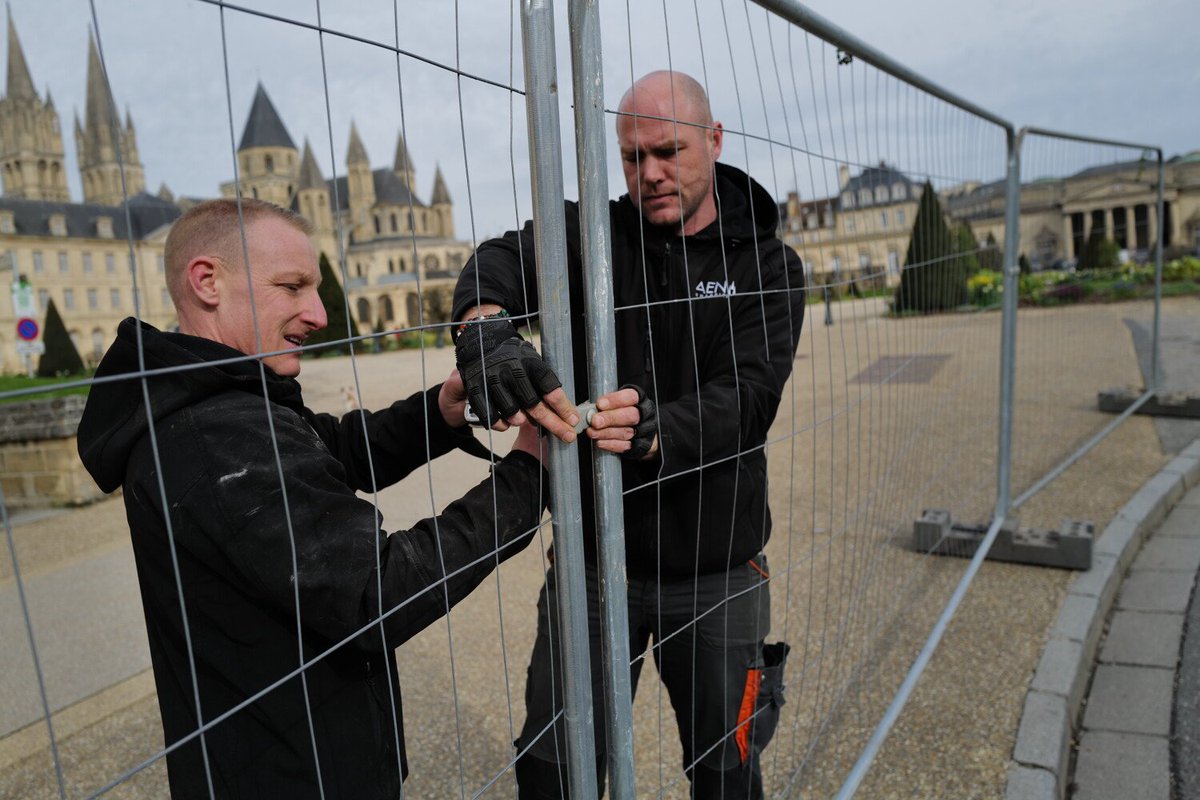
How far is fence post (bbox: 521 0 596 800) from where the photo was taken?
149cm

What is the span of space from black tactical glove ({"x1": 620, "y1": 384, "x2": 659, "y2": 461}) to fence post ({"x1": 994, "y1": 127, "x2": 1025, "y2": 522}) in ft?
12.4

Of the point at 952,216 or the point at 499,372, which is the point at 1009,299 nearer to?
the point at 952,216

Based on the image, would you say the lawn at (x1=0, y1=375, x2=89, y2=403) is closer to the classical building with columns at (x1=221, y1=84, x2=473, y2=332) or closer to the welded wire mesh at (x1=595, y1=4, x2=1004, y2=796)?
the welded wire mesh at (x1=595, y1=4, x2=1004, y2=796)

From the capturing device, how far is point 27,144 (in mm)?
86375

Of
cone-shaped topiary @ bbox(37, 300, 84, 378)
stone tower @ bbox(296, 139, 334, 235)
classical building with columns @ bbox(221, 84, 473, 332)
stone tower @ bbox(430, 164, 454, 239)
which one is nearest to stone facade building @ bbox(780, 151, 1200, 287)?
cone-shaped topiary @ bbox(37, 300, 84, 378)

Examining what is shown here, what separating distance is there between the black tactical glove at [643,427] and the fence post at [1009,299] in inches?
149

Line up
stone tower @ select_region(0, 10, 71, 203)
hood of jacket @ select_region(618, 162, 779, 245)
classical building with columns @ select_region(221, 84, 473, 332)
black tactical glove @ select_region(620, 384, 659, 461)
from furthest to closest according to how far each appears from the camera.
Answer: stone tower @ select_region(0, 10, 71, 203)
classical building with columns @ select_region(221, 84, 473, 332)
hood of jacket @ select_region(618, 162, 779, 245)
black tactical glove @ select_region(620, 384, 659, 461)

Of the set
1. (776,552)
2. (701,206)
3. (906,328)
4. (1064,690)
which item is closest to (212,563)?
(701,206)

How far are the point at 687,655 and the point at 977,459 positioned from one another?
5913 mm

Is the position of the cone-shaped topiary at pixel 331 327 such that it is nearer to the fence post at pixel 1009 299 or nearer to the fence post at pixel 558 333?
the fence post at pixel 558 333

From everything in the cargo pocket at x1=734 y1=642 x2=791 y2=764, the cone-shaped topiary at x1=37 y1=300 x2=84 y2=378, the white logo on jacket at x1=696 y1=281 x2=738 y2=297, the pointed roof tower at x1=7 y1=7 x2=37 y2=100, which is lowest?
the cargo pocket at x1=734 y1=642 x2=791 y2=764

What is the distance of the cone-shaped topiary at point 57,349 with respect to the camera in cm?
2577

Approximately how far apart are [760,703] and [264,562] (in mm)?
1588

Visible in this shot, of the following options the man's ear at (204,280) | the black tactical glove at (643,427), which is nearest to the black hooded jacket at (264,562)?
the man's ear at (204,280)
